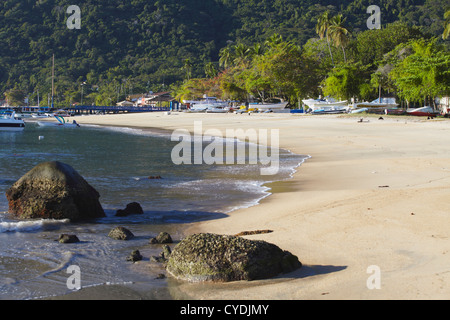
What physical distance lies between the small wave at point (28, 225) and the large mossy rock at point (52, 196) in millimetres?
201

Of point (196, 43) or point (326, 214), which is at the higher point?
point (196, 43)

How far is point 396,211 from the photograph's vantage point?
10.7 meters

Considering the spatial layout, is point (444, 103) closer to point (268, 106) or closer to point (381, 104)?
point (381, 104)

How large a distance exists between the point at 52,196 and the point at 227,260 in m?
5.99

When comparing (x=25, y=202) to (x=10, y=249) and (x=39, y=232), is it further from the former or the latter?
(x=10, y=249)

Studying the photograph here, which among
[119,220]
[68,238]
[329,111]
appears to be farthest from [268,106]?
[68,238]

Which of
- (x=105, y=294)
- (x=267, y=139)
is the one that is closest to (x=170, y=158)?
(x=267, y=139)

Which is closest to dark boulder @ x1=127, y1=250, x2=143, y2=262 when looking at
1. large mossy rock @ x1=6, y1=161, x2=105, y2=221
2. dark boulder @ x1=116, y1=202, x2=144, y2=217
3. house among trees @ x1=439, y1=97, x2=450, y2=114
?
large mossy rock @ x1=6, y1=161, x2=105, y2=221

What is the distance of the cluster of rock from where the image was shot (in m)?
7.23

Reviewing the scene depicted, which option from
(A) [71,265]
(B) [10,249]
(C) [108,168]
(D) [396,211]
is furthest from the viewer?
(C) [108,168]

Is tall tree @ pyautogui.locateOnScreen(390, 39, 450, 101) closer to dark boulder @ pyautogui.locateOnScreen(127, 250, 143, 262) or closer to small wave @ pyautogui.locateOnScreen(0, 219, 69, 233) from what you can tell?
small wave @ pyautogui.locateOnScreen(0, 219, 69, 233)

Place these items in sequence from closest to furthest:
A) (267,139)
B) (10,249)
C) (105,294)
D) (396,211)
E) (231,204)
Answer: (105,294) → (10,249) → (396,211) → (231,204) → (267,139)
